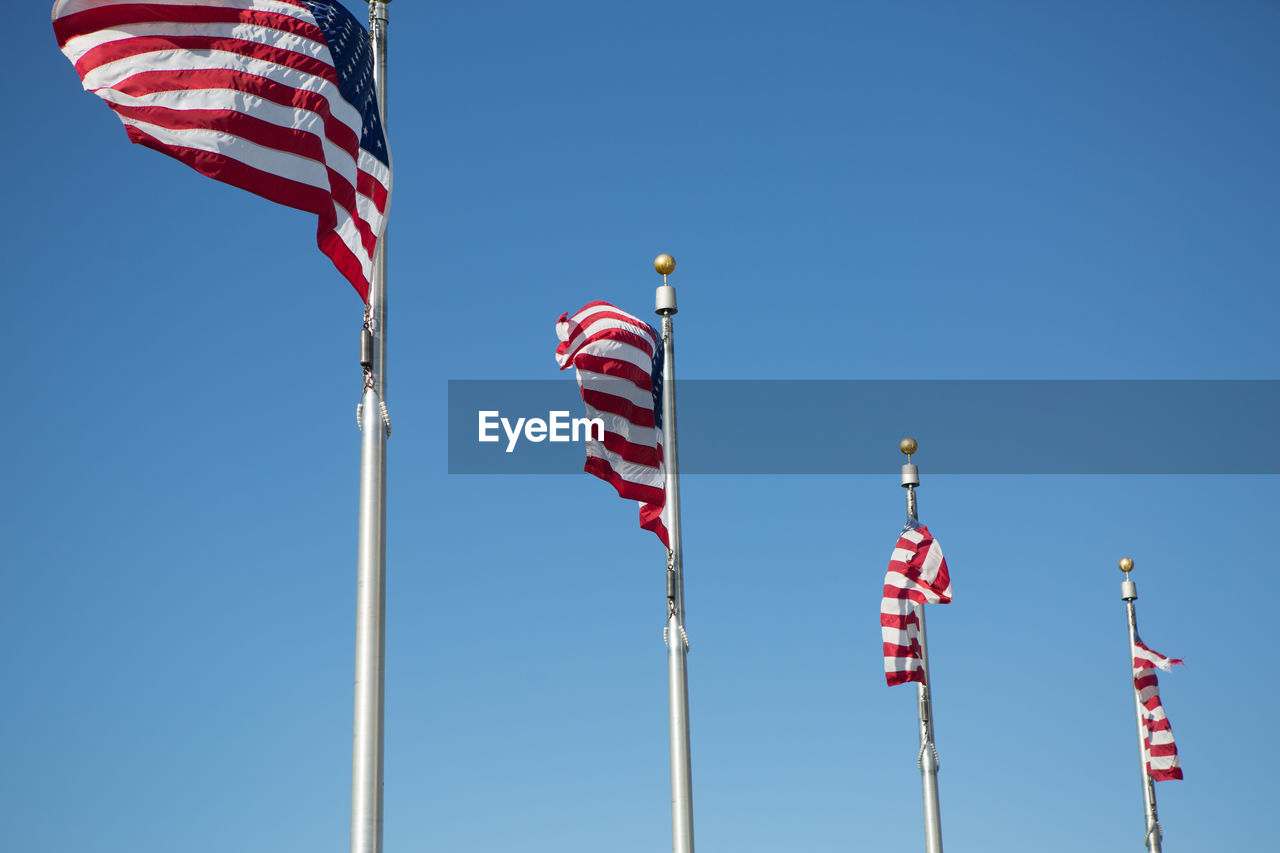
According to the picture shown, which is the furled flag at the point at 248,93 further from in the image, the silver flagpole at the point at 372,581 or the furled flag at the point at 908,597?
the furled flag at the point at 908,597

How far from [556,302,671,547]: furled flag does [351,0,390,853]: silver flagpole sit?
6282 mm

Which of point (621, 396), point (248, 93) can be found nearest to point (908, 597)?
point (621, 396)

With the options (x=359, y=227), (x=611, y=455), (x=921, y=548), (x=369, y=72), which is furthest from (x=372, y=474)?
(x=921, y=548)

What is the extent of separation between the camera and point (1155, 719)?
41.7 meters

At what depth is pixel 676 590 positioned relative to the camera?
74.7 feet

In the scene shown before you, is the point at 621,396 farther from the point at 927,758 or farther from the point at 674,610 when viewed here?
the point at 927,758

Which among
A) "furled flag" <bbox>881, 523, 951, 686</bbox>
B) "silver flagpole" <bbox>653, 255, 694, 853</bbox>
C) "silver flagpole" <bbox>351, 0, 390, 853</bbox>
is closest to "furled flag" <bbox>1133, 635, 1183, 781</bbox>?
"furled flag" <bbox>881, 523, 951, 686</bbox>

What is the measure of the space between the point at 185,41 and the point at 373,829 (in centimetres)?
782

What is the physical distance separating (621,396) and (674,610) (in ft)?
11.0

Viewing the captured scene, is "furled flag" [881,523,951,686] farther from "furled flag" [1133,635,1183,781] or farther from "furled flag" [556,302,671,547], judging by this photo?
"furled flag" [1133,635,1183,781]

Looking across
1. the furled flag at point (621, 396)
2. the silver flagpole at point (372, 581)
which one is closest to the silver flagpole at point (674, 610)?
the furled flag at point (621, 396)

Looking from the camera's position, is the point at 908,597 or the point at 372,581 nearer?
the point at 372,581

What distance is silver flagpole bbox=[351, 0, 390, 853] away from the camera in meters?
13.9

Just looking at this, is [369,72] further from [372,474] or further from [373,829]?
[373,829]
